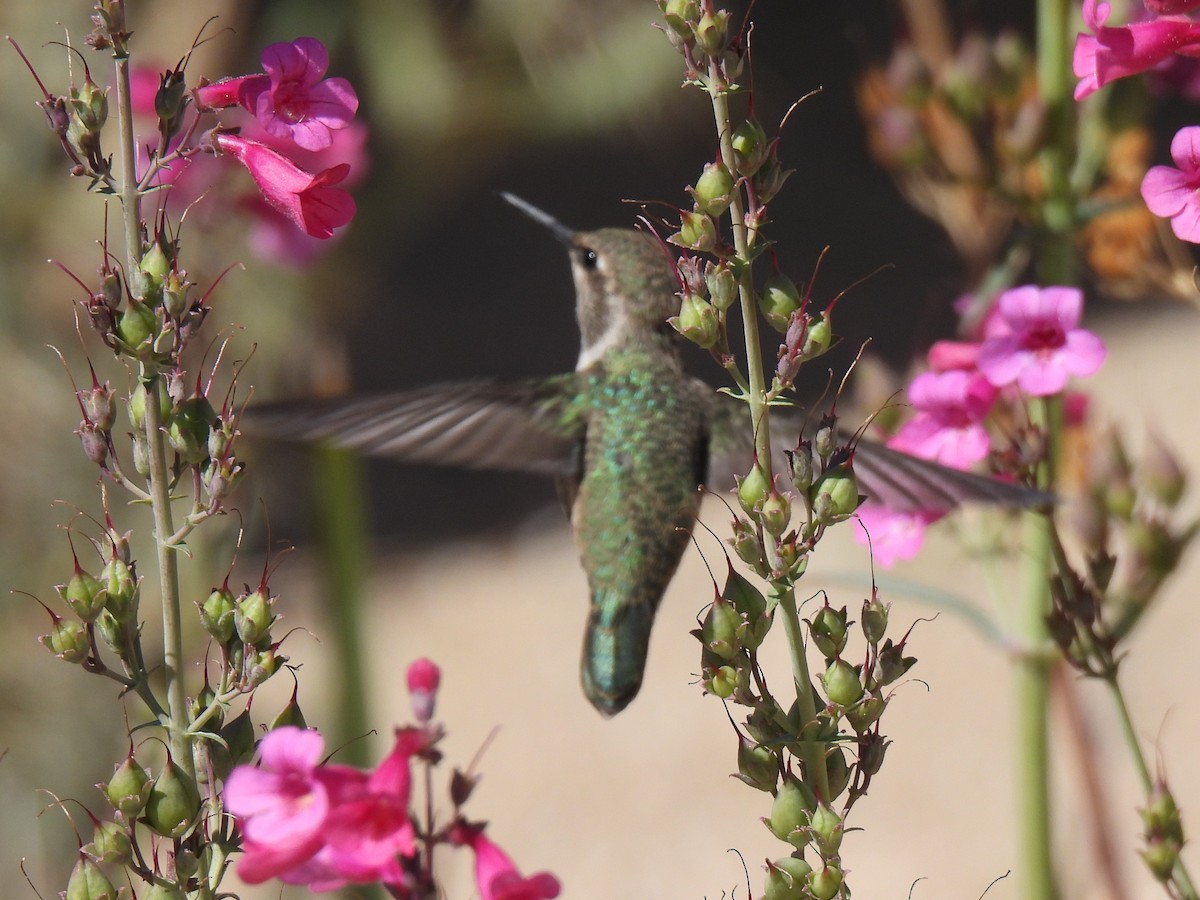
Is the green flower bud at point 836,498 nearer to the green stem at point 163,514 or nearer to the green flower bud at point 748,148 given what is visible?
the green flower bud at point 748,148

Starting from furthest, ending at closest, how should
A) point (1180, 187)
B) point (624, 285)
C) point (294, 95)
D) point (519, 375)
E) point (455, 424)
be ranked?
point (519, 375) < point (624, 285) < point (455, 424) < point (1180, 187) < point (294, 95)

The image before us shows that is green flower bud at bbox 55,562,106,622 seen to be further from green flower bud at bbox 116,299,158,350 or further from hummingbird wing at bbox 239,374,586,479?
hummingbird wing at bbox 239,374,586,479

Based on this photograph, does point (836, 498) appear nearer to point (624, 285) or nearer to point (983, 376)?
point (983, 376)

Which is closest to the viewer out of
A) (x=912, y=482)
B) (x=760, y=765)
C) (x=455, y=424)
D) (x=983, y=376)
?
(x=760, y=765)

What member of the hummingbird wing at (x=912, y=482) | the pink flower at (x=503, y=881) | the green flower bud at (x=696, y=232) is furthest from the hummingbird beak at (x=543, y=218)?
the pink flower at (x=503, y=881)

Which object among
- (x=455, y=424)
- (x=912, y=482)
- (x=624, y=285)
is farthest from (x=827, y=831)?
(x=624, y=285)

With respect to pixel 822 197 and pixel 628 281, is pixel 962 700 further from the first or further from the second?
pixel 628 281

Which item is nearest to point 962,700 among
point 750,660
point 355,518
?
point 355,518
